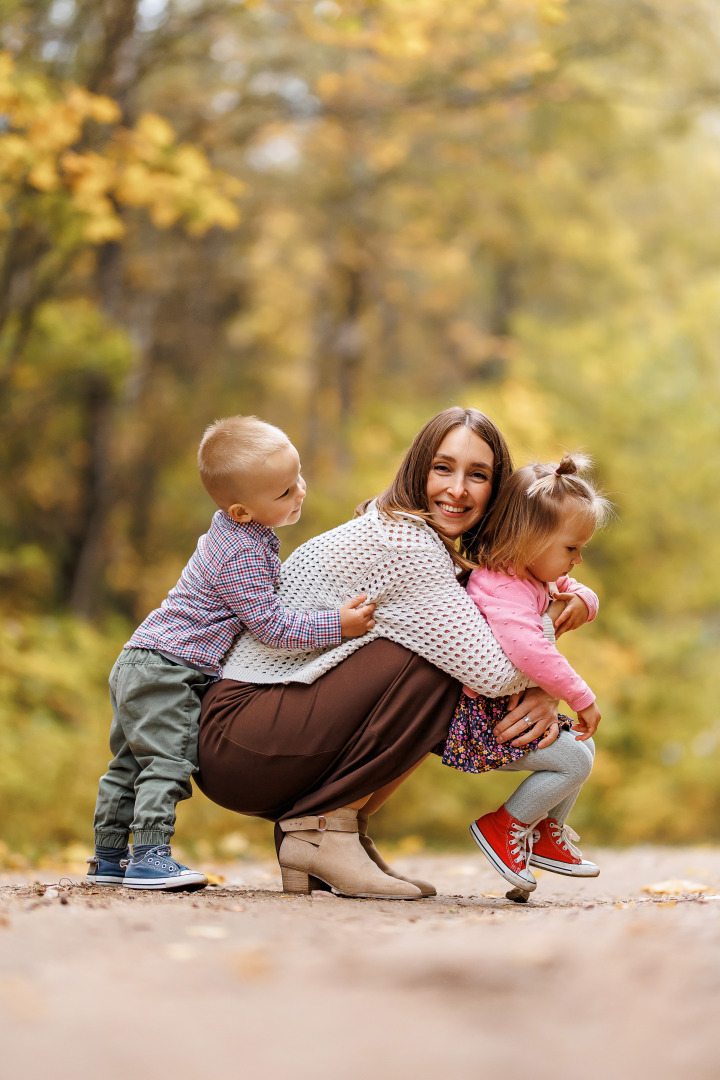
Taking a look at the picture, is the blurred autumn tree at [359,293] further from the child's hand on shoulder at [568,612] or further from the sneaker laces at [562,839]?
the sneaker laces at [562,839]

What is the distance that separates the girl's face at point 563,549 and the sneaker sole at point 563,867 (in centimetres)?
Answer: 75

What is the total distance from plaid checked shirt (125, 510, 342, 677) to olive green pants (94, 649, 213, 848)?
5 centimetres

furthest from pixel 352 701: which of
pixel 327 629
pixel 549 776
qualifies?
pixel 549 776

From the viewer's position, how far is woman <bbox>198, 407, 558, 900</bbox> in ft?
8.77

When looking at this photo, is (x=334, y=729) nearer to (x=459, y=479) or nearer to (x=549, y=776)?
(x=549, y=776)

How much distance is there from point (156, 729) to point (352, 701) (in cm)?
51

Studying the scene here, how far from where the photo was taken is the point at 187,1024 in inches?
54.4

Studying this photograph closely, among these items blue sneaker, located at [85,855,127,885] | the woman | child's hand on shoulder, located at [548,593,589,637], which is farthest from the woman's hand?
blue sneaker, located at [85,855,127,885]

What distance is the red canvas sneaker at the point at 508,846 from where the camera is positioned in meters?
2.75

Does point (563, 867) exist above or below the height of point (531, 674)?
below

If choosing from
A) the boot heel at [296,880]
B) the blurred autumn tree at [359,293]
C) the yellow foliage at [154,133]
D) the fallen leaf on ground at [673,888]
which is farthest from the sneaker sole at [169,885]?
the yellow foliage at [154,133]

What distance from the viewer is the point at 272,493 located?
2.75 metres

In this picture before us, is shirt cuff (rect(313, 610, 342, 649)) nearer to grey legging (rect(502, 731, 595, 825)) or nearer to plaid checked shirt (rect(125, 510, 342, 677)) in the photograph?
plaid checked shirt (rect(125, 510, 342, 677))

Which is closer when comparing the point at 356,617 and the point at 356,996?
the point at 356,996
